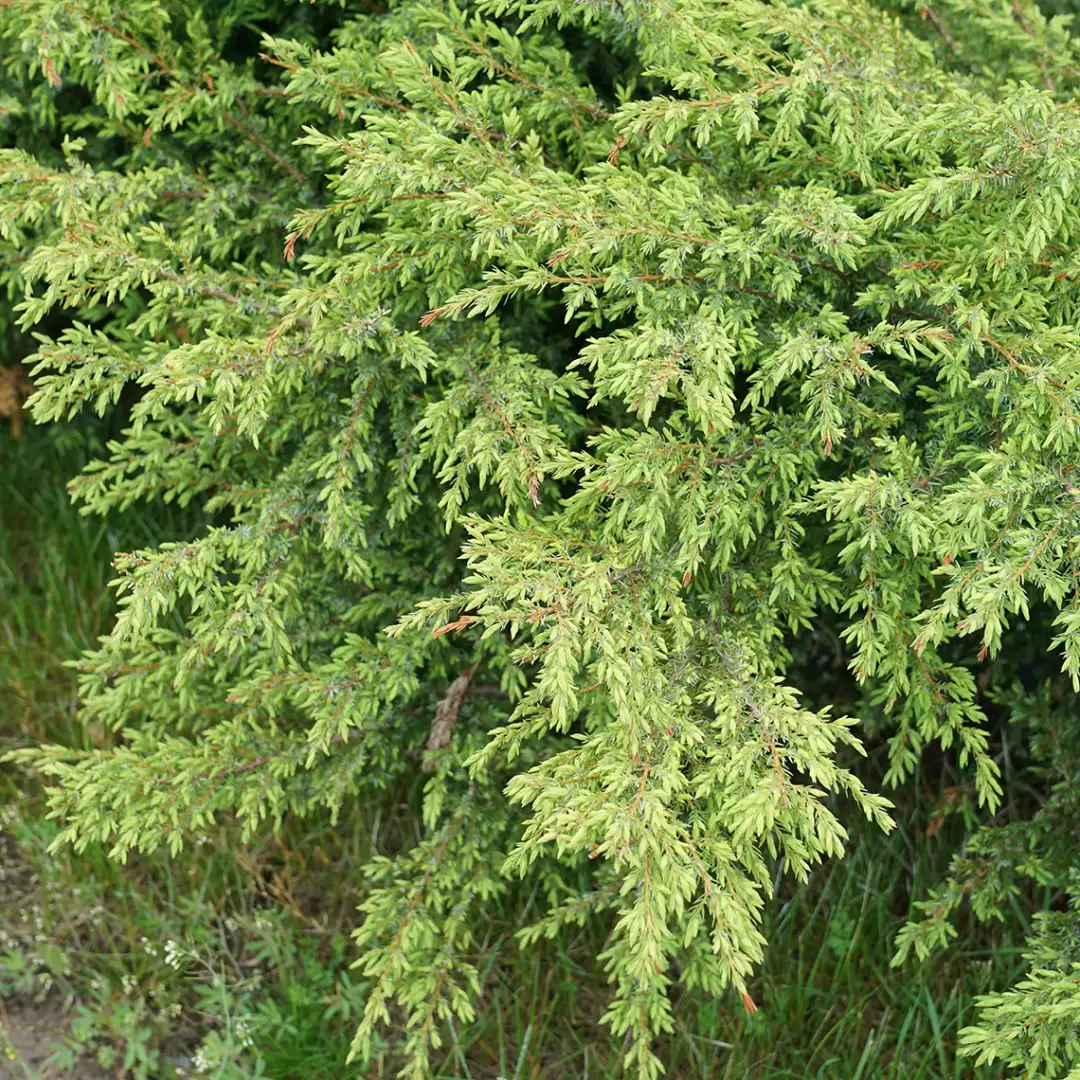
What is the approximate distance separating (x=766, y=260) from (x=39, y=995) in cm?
249

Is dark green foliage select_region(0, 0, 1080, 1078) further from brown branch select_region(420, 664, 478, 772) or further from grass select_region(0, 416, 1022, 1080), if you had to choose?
grass select_region(0, 416, 1022, 1080)

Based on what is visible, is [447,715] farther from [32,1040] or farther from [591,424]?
[32,1040]

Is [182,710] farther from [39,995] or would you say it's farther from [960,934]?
[960,934]

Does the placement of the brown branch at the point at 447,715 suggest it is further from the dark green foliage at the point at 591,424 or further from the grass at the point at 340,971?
the grass at the point at 340,971

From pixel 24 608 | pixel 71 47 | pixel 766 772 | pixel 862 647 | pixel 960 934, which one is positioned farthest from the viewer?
pixel 24 608

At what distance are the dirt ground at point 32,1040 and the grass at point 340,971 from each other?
42 mm

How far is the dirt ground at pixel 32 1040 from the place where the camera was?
2.74 metres

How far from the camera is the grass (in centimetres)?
264

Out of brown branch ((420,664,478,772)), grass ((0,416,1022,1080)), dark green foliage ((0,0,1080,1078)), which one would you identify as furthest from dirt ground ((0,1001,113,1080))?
brown branch ((420,664,478,772))

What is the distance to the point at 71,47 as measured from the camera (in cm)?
246

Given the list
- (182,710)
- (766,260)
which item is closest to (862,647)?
(766,260)

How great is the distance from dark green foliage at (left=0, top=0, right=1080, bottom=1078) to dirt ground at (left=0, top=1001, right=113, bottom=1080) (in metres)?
0.70

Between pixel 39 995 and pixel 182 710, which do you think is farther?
pixel 39 995

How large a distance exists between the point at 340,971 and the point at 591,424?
5.08 ft
